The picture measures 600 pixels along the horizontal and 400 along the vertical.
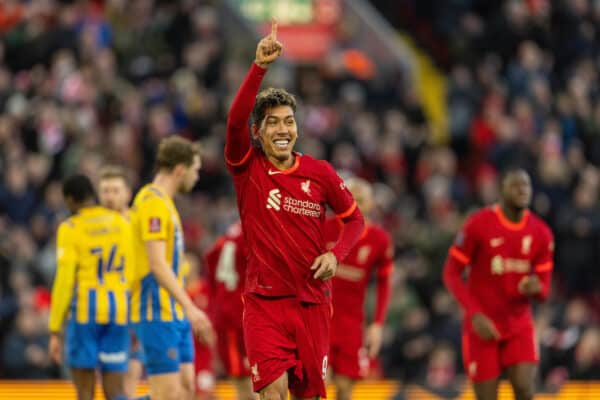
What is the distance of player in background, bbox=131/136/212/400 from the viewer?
38.5 ft

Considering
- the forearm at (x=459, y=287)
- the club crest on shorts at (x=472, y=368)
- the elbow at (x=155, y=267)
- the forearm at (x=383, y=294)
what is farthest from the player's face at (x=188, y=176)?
the club crest on shorts at (x=472, y=368)

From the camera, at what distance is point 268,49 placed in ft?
31.9

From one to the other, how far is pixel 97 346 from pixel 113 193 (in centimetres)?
137

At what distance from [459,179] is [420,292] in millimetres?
2533

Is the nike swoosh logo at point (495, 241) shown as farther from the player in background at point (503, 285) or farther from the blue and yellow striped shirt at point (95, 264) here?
the blue and yellow striped shirt at point (95, 264)

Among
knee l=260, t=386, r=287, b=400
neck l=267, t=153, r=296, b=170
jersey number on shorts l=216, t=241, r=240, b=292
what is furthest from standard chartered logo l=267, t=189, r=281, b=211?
jersey number on shorts l=216, t=241, r=240, b=292

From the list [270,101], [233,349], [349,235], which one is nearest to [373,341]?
[233,349]

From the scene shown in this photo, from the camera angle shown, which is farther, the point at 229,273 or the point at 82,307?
the point at 229,273

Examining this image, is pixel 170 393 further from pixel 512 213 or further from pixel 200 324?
pixel 512 213

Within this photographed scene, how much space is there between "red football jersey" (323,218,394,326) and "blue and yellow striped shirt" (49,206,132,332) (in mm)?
1869

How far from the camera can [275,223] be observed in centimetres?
1015

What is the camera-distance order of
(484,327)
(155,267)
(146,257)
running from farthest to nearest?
1. (484,327)
2. (146,257)
3. (155,267)

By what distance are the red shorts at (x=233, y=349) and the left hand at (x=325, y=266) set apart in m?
4.06

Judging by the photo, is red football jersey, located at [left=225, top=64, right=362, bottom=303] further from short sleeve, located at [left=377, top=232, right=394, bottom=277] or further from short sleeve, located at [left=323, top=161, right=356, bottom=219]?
short sleeve, located at [left=377, top=232, right=394, bottom=277]
